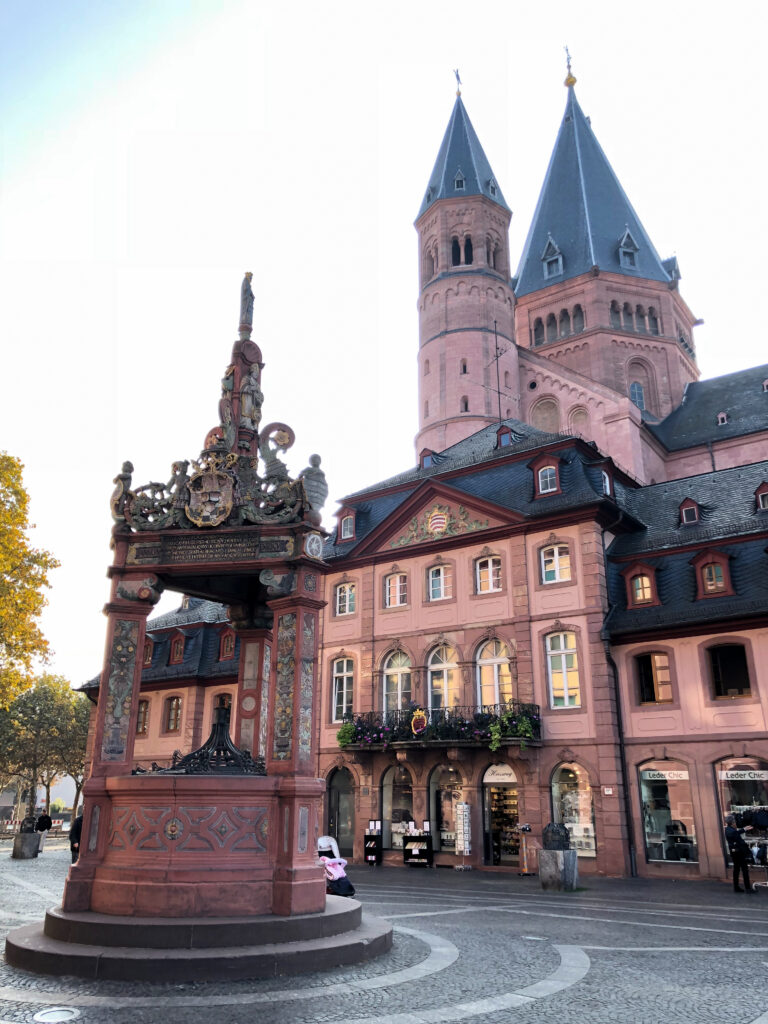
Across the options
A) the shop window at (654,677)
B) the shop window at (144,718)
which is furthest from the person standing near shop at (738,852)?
the shop window at (144,718)

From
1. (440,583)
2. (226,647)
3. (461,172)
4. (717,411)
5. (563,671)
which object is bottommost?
(563,671)

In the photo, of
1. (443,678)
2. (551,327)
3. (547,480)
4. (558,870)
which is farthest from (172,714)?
(551,327)

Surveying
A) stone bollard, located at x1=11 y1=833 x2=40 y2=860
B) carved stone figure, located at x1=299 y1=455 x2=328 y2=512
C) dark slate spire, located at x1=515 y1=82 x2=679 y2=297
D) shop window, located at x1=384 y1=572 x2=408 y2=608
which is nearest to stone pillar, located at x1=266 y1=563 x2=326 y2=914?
carved stone figure, located at x1=299 y1=455 x2=328 y2=512

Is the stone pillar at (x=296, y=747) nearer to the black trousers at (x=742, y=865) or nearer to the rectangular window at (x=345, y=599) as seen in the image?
the black trousers at (x=742, y=865)

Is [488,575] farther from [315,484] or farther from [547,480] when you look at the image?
[315,484]

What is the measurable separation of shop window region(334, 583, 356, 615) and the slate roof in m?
21.8

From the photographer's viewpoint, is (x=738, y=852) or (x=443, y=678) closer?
(x=738, y=852)

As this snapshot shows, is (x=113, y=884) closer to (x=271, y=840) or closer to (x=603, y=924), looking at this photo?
(x=271, y=840)

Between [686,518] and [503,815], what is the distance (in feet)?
36.4

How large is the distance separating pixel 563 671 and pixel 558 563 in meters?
3.45

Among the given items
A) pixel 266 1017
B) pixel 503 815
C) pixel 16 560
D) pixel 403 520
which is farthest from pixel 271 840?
pixel 403 520

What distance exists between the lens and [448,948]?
10.4 meters

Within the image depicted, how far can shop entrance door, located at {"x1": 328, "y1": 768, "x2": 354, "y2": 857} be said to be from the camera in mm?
30250

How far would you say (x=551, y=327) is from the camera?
56781mm
